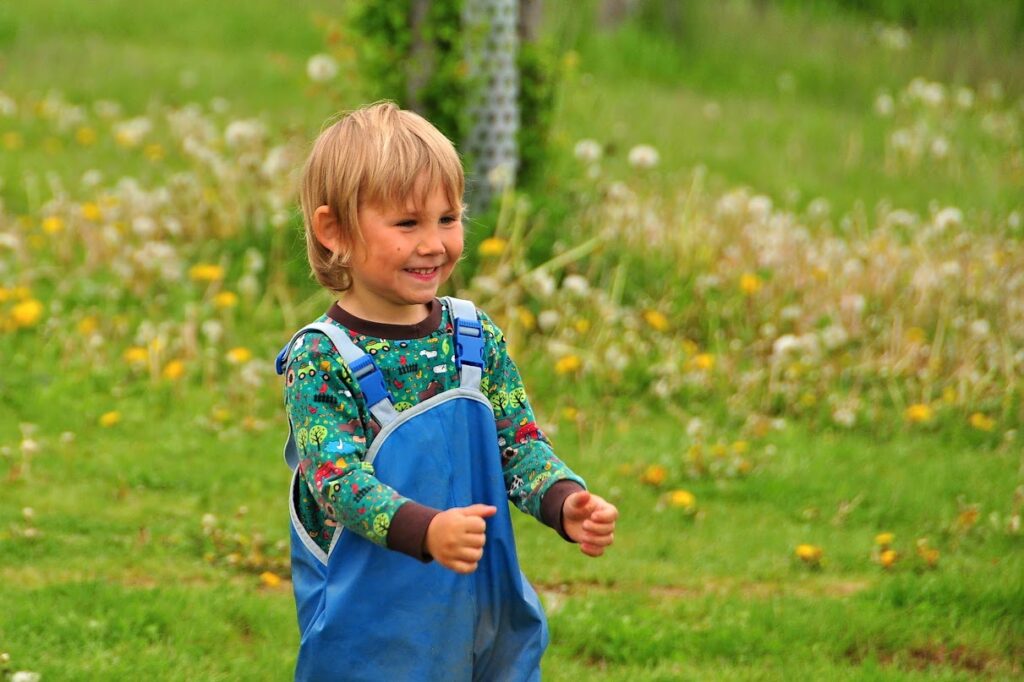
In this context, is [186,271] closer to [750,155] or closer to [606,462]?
[606,462]

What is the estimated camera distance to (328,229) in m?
3.03

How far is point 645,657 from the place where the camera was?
4.35m

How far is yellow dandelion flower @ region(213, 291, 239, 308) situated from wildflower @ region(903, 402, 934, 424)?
324 cm

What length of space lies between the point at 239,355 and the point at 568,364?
1.49 m

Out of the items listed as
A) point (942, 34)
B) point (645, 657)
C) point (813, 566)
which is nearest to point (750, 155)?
point (942, 34)

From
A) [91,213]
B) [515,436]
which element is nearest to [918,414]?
[515,436]

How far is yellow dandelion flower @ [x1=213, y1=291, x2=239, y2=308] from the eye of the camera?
680cm

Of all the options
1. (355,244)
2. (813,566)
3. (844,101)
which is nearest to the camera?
(355,244)

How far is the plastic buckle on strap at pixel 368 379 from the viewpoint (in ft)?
9.50

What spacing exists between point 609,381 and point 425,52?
204cm

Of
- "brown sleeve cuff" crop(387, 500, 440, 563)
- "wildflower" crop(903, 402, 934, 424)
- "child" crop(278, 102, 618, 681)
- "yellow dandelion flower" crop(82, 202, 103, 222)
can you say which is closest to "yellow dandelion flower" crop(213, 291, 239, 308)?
"yellow dandelion flower" crop(82, 202, 103, 222)

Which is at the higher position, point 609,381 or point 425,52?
point 425,52

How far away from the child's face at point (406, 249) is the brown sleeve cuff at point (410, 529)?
496 mm

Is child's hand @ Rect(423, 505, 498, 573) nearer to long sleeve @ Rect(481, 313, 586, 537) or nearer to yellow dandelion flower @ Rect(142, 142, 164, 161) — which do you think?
long sleeve @ Rect(481, 313, 586, 537)
